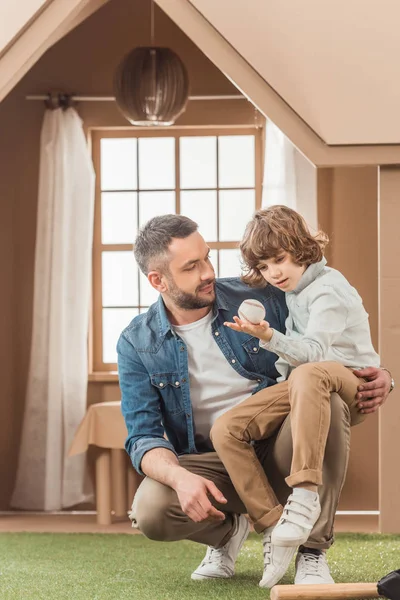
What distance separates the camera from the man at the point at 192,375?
3180mm

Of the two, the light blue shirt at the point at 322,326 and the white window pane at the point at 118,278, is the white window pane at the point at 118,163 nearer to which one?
the white window pane at the point at 118,278

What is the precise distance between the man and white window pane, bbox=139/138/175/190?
296cm

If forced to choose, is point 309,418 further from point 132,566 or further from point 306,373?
point 132,566

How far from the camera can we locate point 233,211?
6352mm

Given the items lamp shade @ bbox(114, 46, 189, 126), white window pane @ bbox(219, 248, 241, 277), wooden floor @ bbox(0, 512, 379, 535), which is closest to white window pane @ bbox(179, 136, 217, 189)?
white window pane @ bbox(219, 248, 241, 277)

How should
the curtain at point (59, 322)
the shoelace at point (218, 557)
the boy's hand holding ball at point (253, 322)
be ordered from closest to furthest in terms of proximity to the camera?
the boy's hand holding ball at point (253, 322) → the shoelace at point (218, 557) → the curtain at point (59, 322)

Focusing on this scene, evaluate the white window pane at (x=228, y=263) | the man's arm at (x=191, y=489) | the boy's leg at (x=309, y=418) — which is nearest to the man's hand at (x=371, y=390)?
the boy's leg at (x=309, y=418)

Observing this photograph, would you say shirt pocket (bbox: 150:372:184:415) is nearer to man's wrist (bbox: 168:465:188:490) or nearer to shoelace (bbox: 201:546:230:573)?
man's wrist (bbox: 168:465:188:490)

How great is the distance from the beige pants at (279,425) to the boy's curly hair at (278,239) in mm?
405

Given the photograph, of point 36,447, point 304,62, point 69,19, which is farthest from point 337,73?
point 36,447

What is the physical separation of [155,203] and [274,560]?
3850mm

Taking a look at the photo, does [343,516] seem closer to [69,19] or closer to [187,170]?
[187,170]

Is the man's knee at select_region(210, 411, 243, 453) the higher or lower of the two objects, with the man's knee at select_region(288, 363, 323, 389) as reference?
lower

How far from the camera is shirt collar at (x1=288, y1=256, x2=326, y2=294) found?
3182 millimetres
